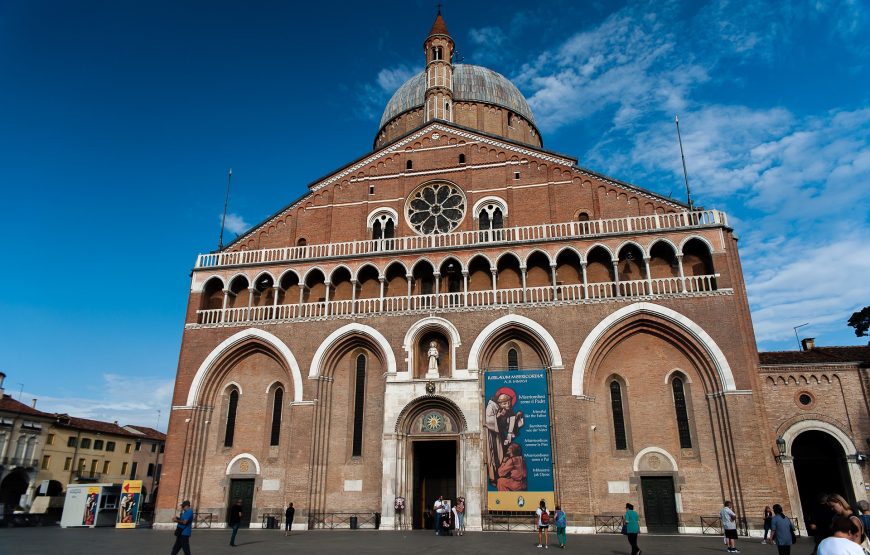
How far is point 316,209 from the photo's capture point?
2886cm

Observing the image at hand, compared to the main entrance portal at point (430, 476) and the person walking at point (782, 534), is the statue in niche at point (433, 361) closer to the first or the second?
the main entrance portal at point (430, 476)

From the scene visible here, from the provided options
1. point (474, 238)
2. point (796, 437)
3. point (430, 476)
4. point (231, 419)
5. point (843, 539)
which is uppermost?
point (474, 238)

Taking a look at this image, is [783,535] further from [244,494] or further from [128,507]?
[128,507]

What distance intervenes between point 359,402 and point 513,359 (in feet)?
22.1

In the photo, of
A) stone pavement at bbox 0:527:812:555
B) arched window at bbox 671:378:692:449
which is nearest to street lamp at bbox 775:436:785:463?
arched window at bbox 671:378:692:449

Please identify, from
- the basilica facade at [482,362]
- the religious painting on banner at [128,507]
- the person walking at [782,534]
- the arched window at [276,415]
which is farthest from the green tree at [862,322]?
the religious painting on banner at [128,507]

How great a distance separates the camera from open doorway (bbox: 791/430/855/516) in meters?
22.9

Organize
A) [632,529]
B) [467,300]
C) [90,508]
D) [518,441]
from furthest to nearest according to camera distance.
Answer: [90,508], [467,300], [518,441], [632,529]

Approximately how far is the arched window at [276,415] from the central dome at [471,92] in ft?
71.6

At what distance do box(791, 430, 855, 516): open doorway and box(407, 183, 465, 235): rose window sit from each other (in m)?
16.9

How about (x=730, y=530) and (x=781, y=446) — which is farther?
(x=781, y=446)

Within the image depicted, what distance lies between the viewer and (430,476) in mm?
24172

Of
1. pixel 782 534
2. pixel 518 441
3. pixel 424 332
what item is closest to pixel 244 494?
pixel 424 332

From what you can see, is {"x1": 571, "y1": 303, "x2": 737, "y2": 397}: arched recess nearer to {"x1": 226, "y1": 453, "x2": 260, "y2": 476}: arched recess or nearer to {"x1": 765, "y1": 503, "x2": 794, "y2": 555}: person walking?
{"x1": 765, "y1": 503, "x2": 794, "y2": 555}: person walking
